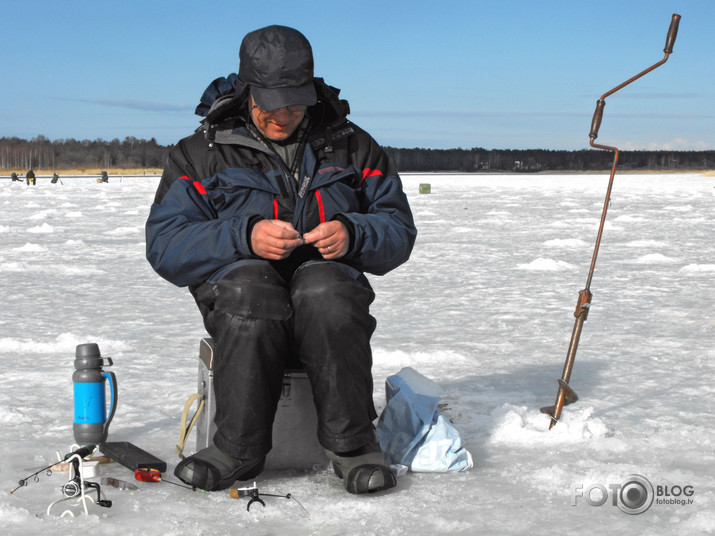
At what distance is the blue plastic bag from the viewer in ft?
8.95

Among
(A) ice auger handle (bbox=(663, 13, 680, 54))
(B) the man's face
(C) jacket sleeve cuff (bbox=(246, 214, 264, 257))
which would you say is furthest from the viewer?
(A) ice auger handle (bbox=(663, 13, 680, 54))

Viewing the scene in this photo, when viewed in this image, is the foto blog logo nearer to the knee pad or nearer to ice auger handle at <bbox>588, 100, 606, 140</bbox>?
the knee pad

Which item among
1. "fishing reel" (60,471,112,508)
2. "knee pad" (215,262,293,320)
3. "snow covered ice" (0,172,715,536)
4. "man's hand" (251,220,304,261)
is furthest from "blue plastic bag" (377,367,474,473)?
"fishing reel" (60,471,112,508)

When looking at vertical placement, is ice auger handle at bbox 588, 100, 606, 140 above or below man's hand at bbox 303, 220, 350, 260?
above

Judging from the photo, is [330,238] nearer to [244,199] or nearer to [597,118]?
[244,199]

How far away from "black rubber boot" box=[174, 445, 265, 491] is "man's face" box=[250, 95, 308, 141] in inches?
37.6

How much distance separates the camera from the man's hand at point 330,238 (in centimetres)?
244

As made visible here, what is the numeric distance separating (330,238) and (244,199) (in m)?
0.33

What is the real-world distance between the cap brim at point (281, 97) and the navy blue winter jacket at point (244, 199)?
10cm

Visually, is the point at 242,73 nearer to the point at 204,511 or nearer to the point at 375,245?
the point at 375,245

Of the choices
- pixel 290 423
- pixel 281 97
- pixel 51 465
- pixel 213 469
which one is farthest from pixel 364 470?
pixel 281 97

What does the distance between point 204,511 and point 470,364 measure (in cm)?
208

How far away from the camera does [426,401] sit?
288 cm

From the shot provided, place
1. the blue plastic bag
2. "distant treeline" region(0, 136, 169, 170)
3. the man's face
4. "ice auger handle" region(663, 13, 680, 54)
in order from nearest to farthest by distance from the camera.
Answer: the man's face → the blue plastic bag → "ice auger handle" region(663, 13, 680, 54) → "distant treeline" region(0, 136, 169, 170)
